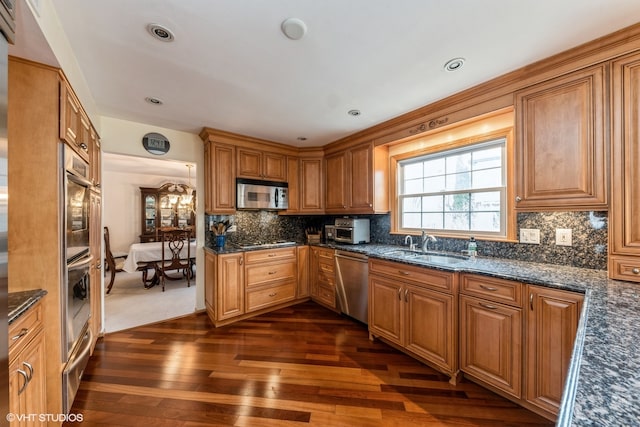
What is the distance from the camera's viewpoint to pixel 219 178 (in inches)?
127

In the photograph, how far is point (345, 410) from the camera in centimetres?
169

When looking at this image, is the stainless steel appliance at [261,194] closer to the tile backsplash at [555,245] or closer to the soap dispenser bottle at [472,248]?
the tile backsplash at [555,245]

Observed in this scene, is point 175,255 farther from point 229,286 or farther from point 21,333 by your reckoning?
point 21,333

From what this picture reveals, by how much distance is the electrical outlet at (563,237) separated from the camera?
188 centimetres

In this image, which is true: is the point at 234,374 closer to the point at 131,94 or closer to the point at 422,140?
the point at 131,94

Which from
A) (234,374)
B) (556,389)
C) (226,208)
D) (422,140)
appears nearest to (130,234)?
(226,208)

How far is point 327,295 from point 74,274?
2625mm

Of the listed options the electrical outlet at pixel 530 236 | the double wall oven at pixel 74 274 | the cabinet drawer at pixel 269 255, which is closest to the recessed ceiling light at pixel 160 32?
the double wall oven at pixel 74 274

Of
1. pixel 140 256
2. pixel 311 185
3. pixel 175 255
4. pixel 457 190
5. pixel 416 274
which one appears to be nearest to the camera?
pixel 416 274

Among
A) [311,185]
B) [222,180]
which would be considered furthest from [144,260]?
[311,185]

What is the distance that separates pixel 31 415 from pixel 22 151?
134 centimetres

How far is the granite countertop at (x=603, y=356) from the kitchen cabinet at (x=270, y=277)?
2649mm

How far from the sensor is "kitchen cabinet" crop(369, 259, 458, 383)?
196 centimetres

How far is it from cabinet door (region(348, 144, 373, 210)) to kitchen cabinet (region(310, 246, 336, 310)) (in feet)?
2.55
